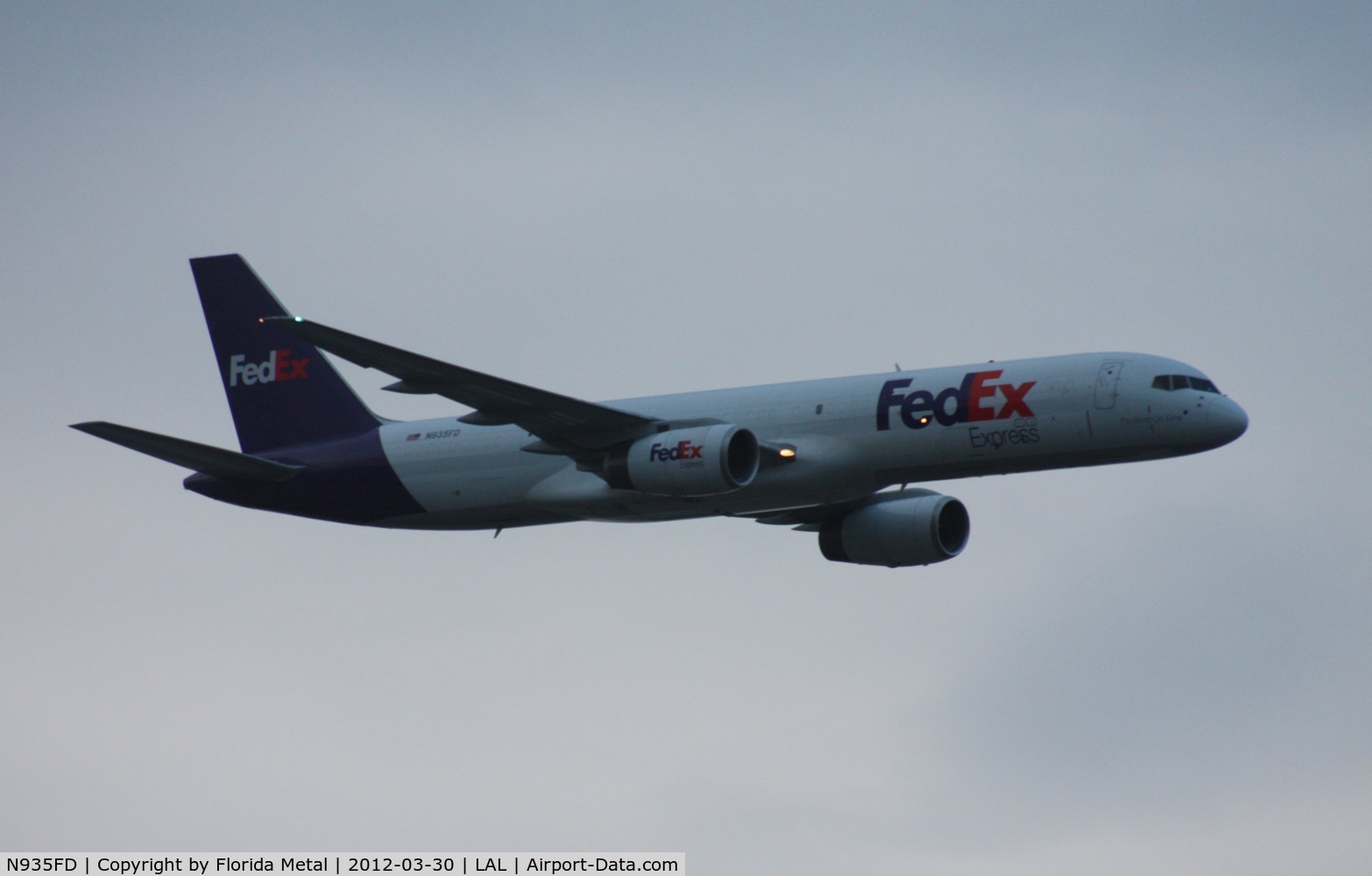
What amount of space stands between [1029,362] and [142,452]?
20.9 m

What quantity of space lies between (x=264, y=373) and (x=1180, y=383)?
24590 mm

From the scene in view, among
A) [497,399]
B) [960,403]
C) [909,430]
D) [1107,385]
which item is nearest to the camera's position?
[1107,385]

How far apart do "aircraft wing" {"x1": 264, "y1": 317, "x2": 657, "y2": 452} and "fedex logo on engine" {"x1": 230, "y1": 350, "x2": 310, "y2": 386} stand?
8.37 metres

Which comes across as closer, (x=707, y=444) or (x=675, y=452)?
(x=707, y=444)

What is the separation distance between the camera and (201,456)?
4738cm

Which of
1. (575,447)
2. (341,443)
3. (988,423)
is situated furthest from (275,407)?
(988,423)

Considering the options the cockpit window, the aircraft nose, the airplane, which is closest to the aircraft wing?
the airplane

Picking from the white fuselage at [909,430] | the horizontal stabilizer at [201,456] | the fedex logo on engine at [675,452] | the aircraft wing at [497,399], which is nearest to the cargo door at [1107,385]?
the white fuselage at [909,430]

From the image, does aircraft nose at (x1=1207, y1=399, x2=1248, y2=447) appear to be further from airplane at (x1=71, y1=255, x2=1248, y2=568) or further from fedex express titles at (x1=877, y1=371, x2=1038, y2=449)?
fedex express titles at (x1=877, y1=371, x2=1038, y2=449)

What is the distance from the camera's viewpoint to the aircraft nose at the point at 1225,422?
40.7m

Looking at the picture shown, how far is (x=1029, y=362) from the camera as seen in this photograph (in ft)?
139

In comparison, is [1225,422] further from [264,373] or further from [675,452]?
[264,373]

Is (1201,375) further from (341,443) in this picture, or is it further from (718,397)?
(341,443)

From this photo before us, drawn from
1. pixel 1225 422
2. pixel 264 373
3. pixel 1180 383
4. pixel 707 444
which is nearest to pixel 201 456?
Result: pixel 264 373
